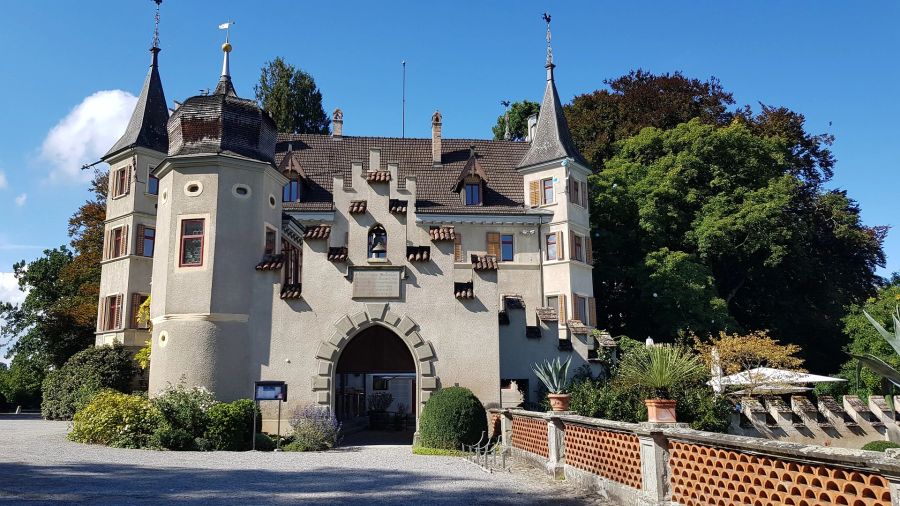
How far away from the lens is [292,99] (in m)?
51.2

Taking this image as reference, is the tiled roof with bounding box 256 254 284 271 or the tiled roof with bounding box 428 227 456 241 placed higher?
the tiled roof with bounding box 428 227 456 241

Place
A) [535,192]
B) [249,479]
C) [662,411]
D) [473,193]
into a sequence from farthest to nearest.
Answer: [473,193] → [535,192] → [249,479] → [662,411]

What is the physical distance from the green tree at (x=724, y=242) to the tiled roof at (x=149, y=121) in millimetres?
21488

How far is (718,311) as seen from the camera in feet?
114

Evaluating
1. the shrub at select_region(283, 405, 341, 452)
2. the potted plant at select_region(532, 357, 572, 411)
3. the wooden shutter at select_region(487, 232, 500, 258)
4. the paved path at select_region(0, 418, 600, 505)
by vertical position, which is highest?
the wooden shutter at select_region(487, 232, 500, 258)

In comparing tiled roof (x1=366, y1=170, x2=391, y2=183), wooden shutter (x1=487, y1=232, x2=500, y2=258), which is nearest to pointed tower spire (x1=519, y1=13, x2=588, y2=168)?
wooden shutter (x1=487, y1=232, x2=500, y2=258)

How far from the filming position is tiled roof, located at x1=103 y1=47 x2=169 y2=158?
33.0 meters

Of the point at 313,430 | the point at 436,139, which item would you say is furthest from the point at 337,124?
the point at 313,430

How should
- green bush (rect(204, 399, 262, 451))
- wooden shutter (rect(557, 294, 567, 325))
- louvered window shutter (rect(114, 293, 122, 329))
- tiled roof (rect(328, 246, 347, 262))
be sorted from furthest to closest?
wooden shutter (rect(557, 294, 567, 325)) → louvered window shutter (rect(114, 293, 122, 329)) → tiled roof (rect(328, 246, 347, 262)) → green bush (rect(204, 399, 262, 451))

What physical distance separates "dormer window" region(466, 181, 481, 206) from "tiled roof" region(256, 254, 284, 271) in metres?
15.7

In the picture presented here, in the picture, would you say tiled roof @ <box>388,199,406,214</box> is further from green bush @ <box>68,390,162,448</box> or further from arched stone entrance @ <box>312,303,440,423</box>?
green bush @ <box>68,390,162,448</box>

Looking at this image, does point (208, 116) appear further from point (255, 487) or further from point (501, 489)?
point (501, 489)

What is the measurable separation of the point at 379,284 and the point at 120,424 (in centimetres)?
732

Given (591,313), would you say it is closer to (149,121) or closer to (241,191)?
(241,191)
